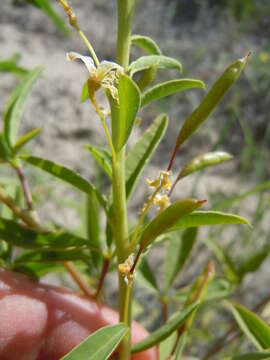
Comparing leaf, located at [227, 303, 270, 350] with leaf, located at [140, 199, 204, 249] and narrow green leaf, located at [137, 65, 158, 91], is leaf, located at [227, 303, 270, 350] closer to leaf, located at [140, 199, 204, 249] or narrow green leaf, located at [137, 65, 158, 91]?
leaf, located at [140, 199, 204, 249]

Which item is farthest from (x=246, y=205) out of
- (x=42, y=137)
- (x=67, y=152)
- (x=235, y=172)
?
(x=42, y=137)

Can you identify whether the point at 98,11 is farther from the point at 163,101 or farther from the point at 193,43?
the point at 163,101

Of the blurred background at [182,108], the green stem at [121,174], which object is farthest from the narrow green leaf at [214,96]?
the blurred background at [182,108]

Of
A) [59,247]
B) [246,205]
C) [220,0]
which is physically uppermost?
[220,0]

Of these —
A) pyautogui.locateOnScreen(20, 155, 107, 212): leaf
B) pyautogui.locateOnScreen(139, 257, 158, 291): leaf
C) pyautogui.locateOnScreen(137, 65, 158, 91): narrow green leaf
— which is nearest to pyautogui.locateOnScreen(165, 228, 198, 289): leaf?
pyautogui.locateOnScreen(139, 257, 158, 291): leaf

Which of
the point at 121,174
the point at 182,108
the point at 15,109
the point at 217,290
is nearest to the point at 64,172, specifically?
the point at 121,174

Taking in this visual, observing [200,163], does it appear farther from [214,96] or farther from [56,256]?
[56,256]
